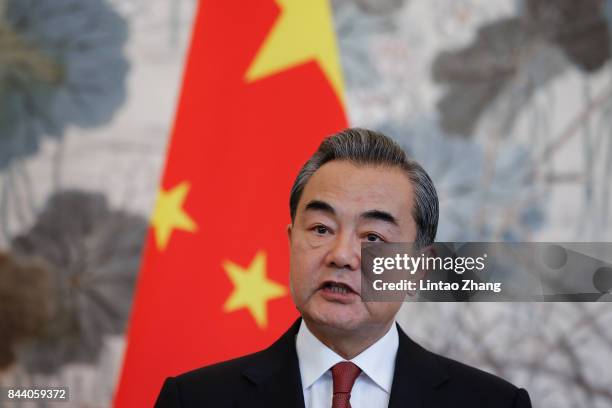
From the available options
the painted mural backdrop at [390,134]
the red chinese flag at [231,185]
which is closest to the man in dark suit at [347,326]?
the red chinese flag at [231,185]

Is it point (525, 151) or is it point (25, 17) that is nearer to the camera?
point (525, 151)

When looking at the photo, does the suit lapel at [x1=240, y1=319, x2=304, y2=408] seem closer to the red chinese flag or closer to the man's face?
the man's face

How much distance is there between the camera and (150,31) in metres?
2.78

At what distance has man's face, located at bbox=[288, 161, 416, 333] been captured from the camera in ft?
4.72

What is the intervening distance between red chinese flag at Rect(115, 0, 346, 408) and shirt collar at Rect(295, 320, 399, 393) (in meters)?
0.92

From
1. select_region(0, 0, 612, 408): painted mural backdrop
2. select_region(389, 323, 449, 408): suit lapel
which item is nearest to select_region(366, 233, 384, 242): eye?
select_region(389, 323, 449, 408): suit lapel

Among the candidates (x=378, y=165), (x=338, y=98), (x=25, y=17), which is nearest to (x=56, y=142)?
(x=25, y=17)

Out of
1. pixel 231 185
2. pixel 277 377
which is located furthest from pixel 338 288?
pixel 231 185

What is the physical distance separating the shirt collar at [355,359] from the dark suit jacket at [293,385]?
0.02 m

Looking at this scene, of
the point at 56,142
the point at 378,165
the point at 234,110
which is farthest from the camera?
the point at 56,142

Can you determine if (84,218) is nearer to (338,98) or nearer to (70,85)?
(70,85)

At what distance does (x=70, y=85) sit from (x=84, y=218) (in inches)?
18.7

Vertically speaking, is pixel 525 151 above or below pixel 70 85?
below

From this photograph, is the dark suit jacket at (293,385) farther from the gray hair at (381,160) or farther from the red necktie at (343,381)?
the gray hair at (381,160)
